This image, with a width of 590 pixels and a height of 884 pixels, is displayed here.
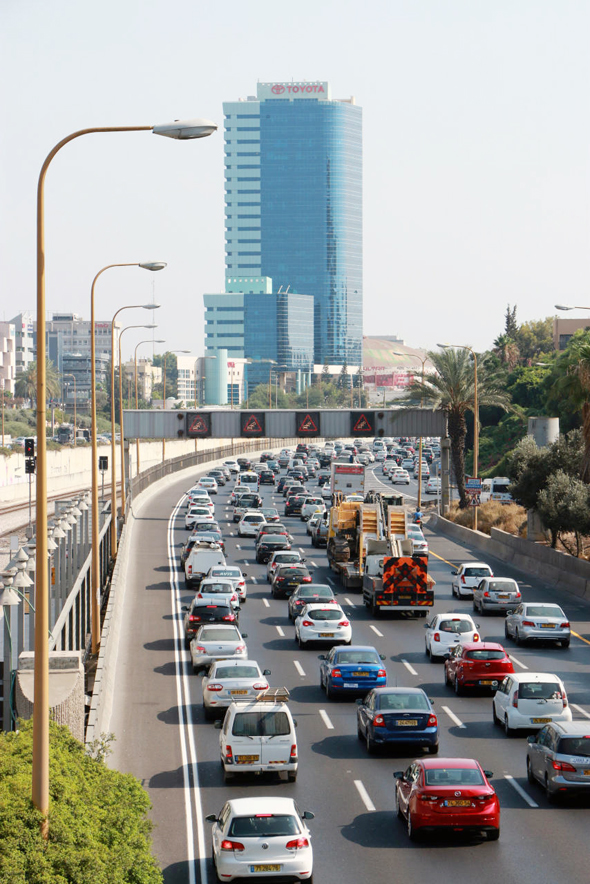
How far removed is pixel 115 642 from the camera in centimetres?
3350

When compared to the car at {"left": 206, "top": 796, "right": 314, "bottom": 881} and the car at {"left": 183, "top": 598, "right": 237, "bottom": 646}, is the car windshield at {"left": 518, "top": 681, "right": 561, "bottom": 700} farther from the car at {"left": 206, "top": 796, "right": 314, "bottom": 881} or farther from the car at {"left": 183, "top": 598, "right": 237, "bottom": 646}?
the car at {"left": 183, "top": 598, "right": 237, "bottom": 646}

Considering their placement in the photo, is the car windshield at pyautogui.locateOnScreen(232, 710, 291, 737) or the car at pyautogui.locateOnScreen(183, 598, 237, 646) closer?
the car windshield at pyautogui.locateOnScreen(232, 710, 291, 737)

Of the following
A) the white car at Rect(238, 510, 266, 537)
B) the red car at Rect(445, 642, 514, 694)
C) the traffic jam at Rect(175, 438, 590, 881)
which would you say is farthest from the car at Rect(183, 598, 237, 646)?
the white car at Rect(238, 510, 266, 537)

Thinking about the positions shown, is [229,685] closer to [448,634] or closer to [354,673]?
[354,673]

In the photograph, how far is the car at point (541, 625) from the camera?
34.7 m

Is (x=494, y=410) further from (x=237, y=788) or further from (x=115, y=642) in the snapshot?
(x=237, y=788)

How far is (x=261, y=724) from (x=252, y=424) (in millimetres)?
56018

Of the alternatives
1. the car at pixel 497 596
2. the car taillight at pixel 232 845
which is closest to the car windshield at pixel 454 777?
the car taillight at pixel 232 845

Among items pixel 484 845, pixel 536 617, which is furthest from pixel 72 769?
pixel 536 617

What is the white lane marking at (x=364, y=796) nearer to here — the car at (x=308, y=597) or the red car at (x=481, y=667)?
the red car at (x=481, y=667)

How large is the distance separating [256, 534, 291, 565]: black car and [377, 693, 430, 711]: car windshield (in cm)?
3130

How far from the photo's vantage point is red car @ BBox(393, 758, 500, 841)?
1727 centimetres

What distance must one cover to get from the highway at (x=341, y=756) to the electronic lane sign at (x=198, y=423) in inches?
1262

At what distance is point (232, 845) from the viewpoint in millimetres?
15344
